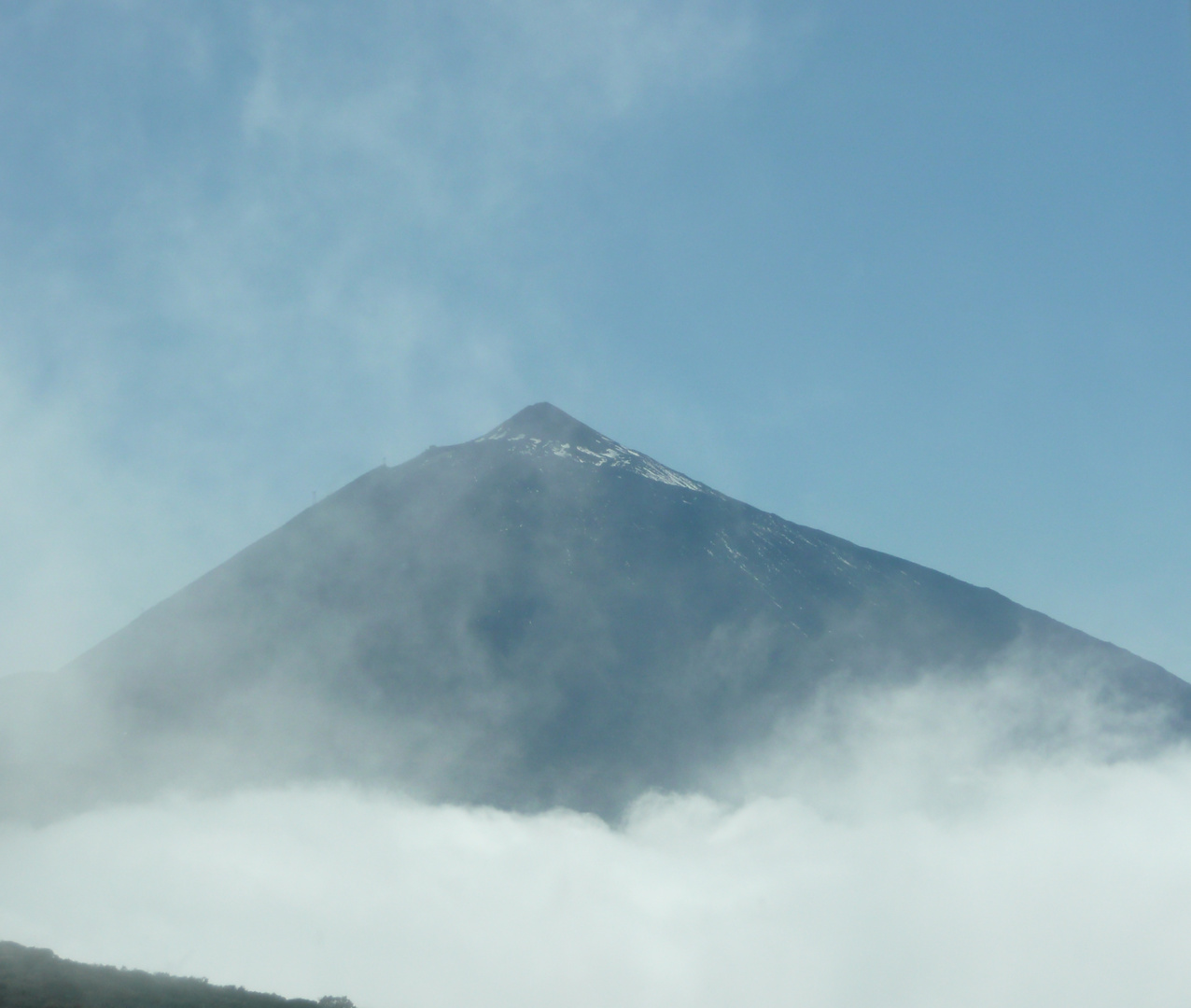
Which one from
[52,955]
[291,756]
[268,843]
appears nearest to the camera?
[52,955]

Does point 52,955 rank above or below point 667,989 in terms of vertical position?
below

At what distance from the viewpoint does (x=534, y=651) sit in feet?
651

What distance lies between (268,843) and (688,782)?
3160 inches

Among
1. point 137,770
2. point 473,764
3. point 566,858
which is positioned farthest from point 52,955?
point 566,858

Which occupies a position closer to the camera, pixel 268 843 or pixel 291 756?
pixel 291 756

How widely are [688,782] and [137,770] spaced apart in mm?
94145

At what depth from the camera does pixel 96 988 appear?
33.7 metres

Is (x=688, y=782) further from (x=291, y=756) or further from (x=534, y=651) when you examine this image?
(x=291, y=756)

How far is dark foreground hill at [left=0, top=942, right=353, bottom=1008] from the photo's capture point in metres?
31.2

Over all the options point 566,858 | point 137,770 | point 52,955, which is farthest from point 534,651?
point 52,955

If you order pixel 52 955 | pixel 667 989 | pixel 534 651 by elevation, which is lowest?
pixel 52 955

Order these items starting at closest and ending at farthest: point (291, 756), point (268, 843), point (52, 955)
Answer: point (52, 955) < point (291, 756) < point (268, 843)

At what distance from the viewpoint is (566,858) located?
7510 inches

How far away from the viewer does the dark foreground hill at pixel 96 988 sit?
102ft
